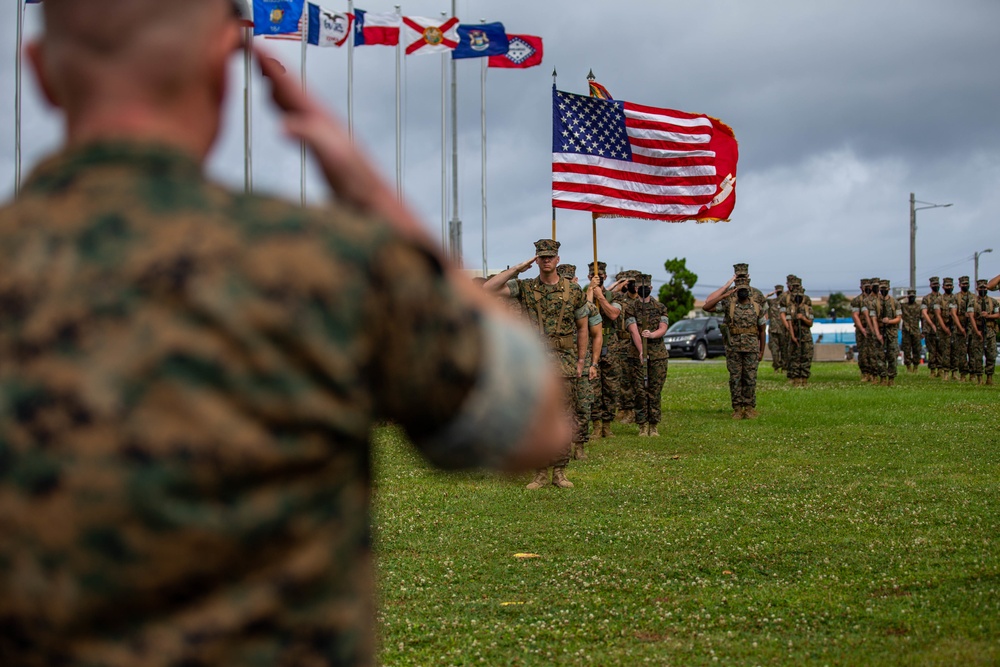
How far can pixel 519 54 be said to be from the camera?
106 ft

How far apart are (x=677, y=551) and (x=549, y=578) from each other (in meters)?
1.27

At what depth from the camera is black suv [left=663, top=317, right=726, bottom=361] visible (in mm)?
46875

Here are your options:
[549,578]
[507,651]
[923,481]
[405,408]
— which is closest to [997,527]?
[923,481]

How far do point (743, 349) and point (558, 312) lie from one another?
8249 mm

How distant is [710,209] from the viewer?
1712 cm

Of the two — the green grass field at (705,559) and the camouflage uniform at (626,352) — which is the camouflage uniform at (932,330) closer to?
the camouflage uniform at (626,352)

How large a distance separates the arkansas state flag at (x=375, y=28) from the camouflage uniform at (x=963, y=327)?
1705 cm

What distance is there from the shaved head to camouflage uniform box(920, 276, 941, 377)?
30120 mm

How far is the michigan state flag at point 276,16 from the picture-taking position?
27.2 meters

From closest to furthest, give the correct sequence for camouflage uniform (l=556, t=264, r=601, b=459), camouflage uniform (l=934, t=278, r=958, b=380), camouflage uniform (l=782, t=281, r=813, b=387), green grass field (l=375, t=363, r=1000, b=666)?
green grass field (l=375, t=363, r=1000, b=666)
camouflage uniform (l=556, t=264, r=601, b=459)
camouflage uniform (l=782, t=281, r=813, b=387)
camouflage uniform (l=934, t=278, r=958, b=380)

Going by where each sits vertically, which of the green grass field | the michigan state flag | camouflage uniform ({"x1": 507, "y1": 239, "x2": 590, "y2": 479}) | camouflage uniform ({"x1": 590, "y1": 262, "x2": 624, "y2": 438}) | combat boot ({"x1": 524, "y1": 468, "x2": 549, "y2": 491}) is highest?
the michigan state flag

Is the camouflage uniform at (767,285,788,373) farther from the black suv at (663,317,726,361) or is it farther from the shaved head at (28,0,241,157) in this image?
the shaved head at (28,0,241,157)

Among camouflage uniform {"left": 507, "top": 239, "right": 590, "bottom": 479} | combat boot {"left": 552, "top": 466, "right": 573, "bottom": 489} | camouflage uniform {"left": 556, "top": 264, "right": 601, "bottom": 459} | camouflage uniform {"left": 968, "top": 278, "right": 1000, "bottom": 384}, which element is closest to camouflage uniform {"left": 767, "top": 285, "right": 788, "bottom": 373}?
camouflage uniform {"left": 968, "top": 278, "right": 1000, "bottom": 384}

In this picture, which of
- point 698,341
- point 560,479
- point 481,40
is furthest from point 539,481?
point 698,341
